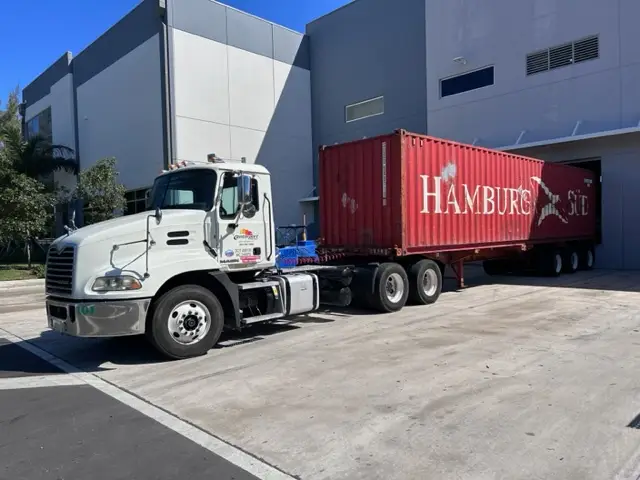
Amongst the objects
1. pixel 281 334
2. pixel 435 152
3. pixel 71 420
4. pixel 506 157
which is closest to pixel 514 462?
pixel 71 420

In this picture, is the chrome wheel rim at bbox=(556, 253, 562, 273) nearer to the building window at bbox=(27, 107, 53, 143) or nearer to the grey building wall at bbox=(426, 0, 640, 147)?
the grey building wall at bbox=(426, 0, 640, 147)

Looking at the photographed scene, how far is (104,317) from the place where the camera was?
6.59 meters

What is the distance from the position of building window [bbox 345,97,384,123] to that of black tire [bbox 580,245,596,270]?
39.0 feet

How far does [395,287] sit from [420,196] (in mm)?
2081

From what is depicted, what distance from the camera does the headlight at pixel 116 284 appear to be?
21.7 feet

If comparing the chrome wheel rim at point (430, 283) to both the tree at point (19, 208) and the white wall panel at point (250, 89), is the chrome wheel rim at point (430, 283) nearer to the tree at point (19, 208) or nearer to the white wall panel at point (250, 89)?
the white wall panel at point (250, 89)

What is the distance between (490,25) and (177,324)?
64.4ft

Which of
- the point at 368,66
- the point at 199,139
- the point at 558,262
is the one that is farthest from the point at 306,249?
the point at 368,66

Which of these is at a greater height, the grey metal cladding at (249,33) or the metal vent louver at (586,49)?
the grey metal cladding at (249,33)

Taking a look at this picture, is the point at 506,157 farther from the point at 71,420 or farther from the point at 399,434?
the point at 71,420

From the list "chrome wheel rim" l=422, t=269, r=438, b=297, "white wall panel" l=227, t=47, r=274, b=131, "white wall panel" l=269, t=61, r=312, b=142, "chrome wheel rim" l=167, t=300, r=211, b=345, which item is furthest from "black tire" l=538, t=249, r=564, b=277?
"white wall panel" l=269, t=61, r=312, b=142

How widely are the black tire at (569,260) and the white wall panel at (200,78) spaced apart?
53.9 ft

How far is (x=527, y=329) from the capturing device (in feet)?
28.2

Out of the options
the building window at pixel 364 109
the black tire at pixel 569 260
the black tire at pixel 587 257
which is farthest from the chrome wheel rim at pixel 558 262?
the building window at pixel 364 109
